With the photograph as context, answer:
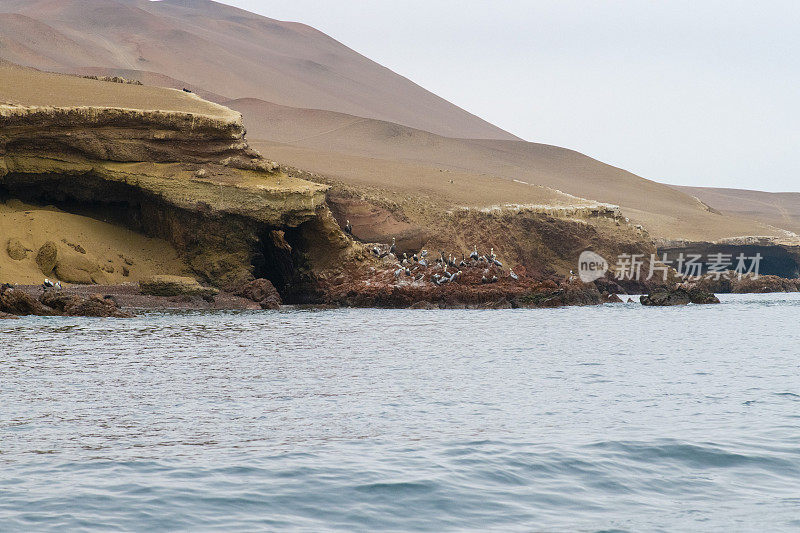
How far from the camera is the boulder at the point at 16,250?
35500mm

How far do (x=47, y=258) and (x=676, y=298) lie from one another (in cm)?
2689

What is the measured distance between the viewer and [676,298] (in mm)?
43906

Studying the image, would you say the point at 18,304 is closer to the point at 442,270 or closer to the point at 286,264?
the point at 286,264

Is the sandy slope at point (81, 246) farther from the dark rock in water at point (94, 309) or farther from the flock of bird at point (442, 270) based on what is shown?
the flock of bird at point (442, 270)

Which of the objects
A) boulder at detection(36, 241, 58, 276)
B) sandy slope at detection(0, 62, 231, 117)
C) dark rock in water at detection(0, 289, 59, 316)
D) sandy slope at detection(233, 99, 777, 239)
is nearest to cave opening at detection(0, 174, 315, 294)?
sandy slope at detection(0, 62, 231, 117)

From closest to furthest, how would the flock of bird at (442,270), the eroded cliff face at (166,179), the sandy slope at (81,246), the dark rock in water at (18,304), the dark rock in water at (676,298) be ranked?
1. the dark rock in water at (18,304)
2. the sandy slope at (81,246)
3. the eroded cliff face at (166,179)
4. the flock of bird at (442,270)
5. the dark rock in water at (676,298)

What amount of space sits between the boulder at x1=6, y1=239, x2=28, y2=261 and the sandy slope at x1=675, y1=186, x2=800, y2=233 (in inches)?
5193

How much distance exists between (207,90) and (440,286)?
5217 inches

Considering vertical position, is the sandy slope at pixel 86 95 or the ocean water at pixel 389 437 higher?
the sandy slope at pixel 86 95

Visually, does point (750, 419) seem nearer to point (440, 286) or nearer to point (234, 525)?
point (234, 525)

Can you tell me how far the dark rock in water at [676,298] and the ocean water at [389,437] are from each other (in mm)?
22249

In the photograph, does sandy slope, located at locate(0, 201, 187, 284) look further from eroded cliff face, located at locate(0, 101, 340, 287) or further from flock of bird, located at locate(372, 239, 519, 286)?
flock of bird, located at locate(372, 239, 519, 286)

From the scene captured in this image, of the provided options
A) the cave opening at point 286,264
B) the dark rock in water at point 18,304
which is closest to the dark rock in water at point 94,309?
the dark rock in water at point 18,304

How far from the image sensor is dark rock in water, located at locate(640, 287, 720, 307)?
141 feet
